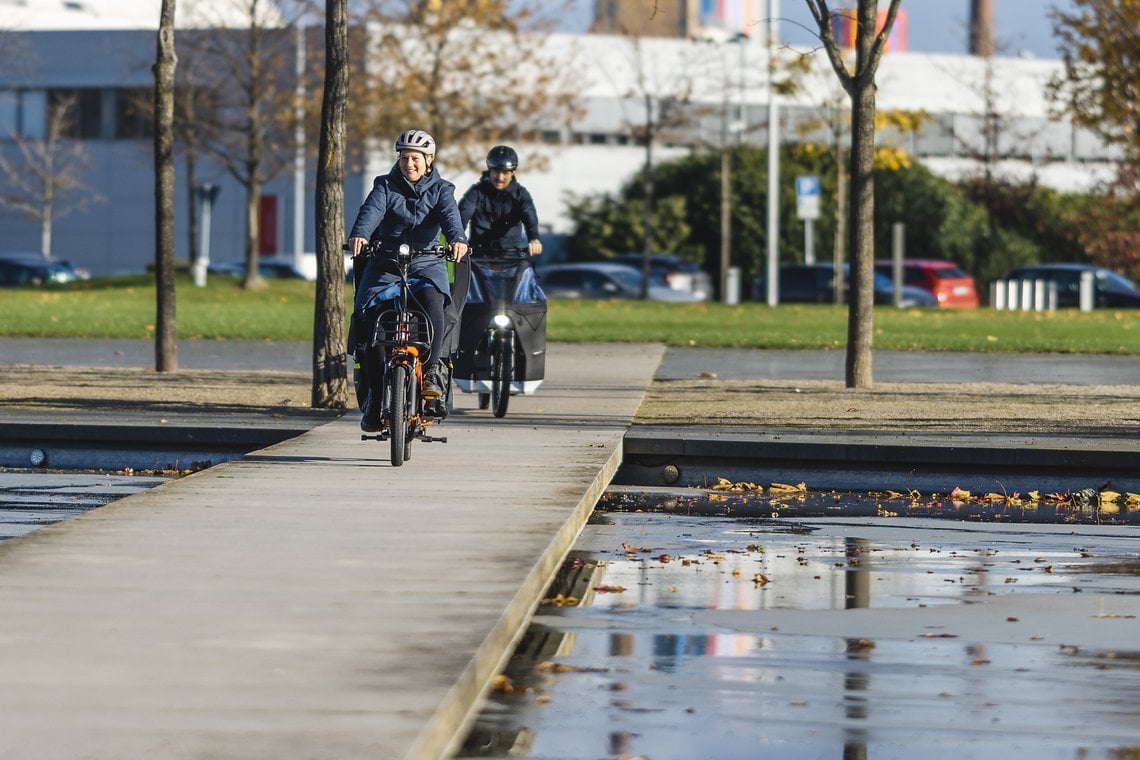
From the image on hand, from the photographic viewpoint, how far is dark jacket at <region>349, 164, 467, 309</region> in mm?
11883

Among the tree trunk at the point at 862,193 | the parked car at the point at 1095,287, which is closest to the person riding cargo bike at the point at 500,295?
the tree trunk at the point at 862,193

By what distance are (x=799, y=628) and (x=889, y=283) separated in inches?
1622

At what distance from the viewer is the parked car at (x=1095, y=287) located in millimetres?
51000

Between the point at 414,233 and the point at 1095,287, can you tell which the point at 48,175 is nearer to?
the point at 1095,287

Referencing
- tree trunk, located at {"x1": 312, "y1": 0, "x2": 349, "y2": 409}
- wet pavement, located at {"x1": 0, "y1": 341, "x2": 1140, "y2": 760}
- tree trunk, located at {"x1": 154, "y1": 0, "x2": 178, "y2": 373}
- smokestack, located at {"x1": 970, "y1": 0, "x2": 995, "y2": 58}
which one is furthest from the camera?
smokestack, located at {"x1": 970, "y1": 0, "x2": 995, "y2": 58}

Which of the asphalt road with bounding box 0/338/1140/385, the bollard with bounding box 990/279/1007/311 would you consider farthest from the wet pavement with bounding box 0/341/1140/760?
the bollard with bounding box 990/279/1007/311

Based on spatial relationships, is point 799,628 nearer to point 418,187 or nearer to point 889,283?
point 418,187

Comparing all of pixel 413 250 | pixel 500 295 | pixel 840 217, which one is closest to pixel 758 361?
pixel 500 295

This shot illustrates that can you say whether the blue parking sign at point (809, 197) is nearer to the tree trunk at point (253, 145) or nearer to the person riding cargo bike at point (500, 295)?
the tree trunk at point (253, 145)

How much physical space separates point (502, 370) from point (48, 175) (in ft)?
192

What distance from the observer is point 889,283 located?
158 feet

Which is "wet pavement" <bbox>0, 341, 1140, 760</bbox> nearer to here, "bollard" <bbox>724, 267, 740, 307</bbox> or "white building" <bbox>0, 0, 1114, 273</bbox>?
"bollard" <bbox>724, 267, 740, 307</bbox>

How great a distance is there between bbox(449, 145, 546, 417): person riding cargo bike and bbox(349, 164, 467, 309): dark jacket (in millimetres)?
2270

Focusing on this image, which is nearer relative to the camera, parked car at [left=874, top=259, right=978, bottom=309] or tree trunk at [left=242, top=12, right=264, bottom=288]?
tree trunk at [left=242, top=12, right=264, bottom=288]
